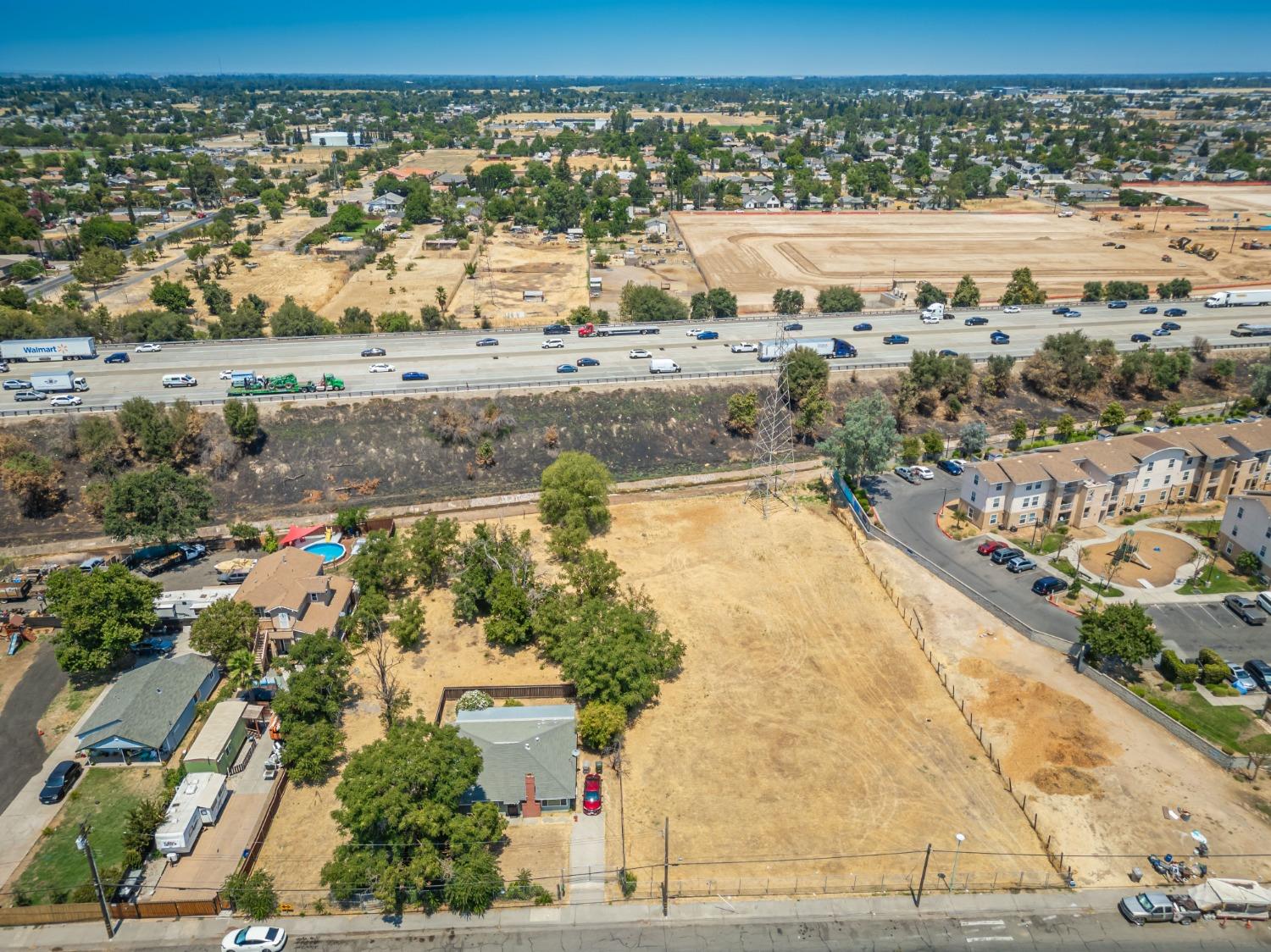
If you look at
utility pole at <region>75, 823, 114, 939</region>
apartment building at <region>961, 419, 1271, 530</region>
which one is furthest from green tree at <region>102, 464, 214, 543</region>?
apartment building at <region>961, 419, 1271, 530</region>

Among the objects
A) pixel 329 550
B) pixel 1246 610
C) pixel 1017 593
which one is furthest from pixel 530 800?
pixel 1246 610

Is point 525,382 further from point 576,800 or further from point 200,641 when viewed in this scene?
point 576,800

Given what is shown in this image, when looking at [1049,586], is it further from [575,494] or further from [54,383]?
[54,383]

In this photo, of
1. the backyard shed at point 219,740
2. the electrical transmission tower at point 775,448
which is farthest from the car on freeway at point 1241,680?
the backyard shed at point 219,740

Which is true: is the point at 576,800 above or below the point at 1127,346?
below

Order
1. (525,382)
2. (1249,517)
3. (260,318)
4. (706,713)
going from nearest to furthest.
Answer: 1. (706,713)
2. (1249,517)
3. (525,382)
4. (260,318)

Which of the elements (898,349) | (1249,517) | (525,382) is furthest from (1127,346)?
(525,382)

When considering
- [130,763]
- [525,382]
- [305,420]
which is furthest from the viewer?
[525,382]
